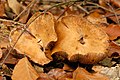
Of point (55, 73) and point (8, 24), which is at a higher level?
point (8, 24)

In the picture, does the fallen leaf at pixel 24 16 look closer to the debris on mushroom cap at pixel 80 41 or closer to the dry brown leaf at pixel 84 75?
the debris on mushroom cap at pixel 80 41

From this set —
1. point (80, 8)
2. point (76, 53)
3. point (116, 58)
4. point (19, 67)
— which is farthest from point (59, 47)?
point (80, 8)

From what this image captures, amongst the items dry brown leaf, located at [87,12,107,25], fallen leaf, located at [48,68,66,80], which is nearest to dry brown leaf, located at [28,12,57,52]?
fallen leaf, located at [48,68,66,80]

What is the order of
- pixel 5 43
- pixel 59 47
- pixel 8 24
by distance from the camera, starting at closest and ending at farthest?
pixel 59 47 < pixel 5 43 < pixel 8 24

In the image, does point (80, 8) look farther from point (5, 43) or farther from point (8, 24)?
point (5, 43)

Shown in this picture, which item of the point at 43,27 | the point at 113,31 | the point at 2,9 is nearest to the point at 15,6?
the point at 2,9

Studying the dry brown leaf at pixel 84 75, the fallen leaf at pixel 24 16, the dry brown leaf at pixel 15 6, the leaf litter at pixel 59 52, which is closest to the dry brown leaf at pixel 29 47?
the leaf litter at pixel 59 52

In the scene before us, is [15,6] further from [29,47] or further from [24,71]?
[24,71]
